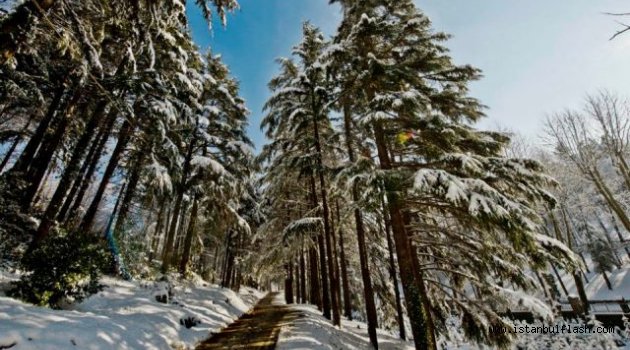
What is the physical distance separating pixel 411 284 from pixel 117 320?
24.6ft

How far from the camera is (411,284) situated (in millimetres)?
7891

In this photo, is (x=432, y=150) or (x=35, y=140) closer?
(x=432, y=150)

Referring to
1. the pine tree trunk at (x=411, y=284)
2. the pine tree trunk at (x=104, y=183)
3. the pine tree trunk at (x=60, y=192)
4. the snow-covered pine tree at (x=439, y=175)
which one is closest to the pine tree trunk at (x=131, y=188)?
the pine tree trunk at (x=104, y=183)

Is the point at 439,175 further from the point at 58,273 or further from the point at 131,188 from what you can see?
the point at 131,188

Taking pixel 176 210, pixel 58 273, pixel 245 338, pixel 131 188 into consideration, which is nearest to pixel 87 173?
pixel 131 188

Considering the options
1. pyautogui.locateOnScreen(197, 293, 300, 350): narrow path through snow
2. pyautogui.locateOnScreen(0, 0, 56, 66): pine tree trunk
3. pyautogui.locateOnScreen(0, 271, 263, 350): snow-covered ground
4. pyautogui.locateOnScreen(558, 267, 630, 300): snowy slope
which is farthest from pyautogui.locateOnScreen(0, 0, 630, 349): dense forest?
pyautogui.locateOnScreen(558, 267, 630, 300): snowy slope

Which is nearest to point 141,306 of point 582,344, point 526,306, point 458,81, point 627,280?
point 526,306

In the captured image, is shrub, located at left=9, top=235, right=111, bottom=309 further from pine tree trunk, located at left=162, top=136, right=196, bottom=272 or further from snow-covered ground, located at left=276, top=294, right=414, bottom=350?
snow-covered ground, located at left=276, top=294, right=414, bottom=350


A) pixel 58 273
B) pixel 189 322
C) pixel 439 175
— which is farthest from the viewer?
pixel 189 322

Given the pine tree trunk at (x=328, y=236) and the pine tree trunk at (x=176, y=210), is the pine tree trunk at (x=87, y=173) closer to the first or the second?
the pine tree trunk at (x=176, y=210)

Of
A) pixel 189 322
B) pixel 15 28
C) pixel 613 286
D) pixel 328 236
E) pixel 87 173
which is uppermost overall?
pixel 87 173

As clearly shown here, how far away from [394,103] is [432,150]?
73.2 inches

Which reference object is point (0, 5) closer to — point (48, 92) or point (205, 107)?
point (48, 92)

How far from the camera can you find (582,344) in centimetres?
968
